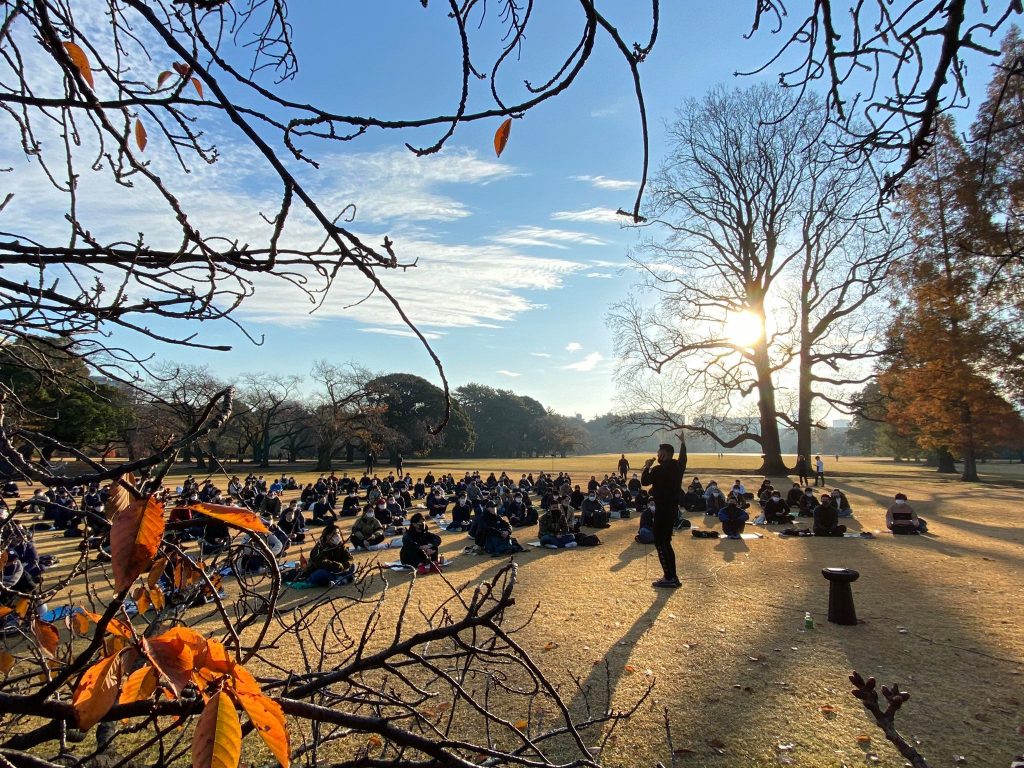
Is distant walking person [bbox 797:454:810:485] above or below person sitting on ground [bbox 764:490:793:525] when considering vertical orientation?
above

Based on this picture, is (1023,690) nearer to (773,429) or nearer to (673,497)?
(673,497)

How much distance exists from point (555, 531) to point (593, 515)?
2.33 m

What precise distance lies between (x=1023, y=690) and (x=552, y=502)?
8.55m

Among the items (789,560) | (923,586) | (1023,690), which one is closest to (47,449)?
(1023,690)

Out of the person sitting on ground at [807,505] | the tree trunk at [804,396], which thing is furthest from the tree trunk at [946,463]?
the person sitting on ground at [807,505]

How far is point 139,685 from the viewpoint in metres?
0.86

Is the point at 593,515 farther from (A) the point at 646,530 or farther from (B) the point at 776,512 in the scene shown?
(B) the point at 776,512

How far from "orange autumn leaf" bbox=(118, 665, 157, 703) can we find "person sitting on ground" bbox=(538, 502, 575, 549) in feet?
37.6

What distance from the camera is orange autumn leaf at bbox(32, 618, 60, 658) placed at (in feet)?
5.23

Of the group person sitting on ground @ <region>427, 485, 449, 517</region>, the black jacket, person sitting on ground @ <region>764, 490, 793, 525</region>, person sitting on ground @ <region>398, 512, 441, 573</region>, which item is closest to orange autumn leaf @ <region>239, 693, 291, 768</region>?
the black jacket

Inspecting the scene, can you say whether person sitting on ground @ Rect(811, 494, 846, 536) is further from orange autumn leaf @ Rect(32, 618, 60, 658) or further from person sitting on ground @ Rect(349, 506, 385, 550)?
orange autumn leaf @ Rect(32, 618, 60, 658)

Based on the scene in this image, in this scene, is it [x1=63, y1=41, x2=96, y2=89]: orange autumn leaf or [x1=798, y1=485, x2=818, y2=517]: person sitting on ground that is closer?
[x1=63, y1=41, x2=96, y2=89]: orange autumn leaf

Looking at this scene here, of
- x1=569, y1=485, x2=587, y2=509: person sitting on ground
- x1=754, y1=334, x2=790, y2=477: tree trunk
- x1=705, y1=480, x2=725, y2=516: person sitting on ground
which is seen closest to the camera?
x1=569, y1=485, x2=587, y2=509: person sitting on ground

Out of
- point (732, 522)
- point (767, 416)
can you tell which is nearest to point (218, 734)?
point (732, 522)
